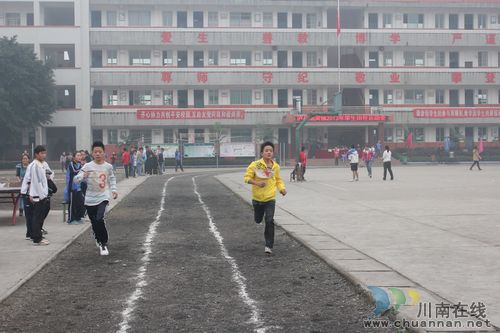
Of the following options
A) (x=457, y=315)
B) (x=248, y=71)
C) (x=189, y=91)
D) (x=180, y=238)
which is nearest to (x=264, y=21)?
(x=248, y=71)

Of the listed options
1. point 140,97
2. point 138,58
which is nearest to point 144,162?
point 140,97

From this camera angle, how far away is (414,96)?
67062mm

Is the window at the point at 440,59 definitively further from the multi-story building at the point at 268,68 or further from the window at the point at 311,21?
the window at the point at 311,21

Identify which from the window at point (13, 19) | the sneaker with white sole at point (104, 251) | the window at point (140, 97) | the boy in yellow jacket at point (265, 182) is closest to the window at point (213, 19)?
the window at point (140, 97)

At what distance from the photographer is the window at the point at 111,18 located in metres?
64.2

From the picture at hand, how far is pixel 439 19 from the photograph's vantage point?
68.1m

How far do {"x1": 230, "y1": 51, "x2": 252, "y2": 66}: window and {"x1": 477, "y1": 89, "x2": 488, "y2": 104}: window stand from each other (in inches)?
959

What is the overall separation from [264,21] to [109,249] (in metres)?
58.0

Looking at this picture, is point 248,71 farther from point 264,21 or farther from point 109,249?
point 109,249

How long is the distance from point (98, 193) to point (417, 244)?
5.17 metres

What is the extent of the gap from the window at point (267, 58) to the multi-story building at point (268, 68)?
4.0 inches

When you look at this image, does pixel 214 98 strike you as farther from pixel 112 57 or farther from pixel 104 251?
pixel 104 251

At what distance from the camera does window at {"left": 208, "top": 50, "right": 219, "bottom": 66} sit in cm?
6525

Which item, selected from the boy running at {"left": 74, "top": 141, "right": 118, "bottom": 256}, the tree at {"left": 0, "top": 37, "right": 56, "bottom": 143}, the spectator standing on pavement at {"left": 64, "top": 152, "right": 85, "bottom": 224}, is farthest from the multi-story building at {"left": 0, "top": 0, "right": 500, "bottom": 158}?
the boy running at {"left": 74, "top": 141, "right": 118, "bottom": 256}
